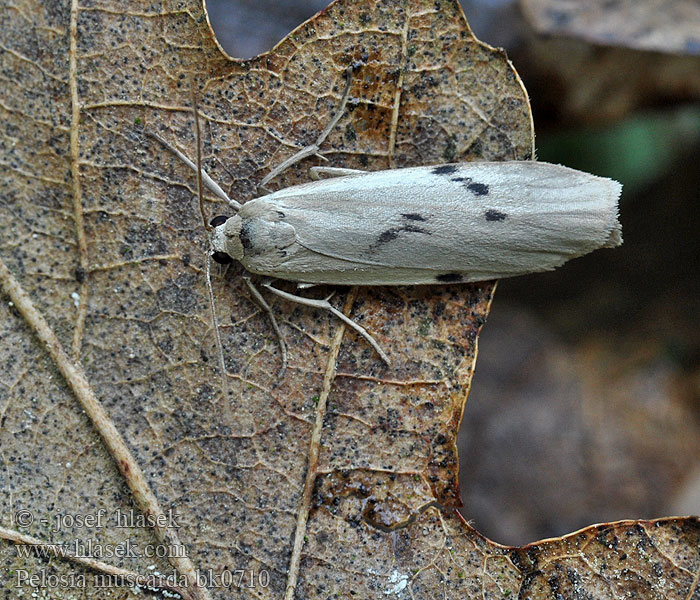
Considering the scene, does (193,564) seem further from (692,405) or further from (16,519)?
(692,405)

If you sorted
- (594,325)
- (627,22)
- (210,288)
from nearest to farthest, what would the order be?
(210,288), (627,22), (594,325)

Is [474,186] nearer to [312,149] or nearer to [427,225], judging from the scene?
[427,225]

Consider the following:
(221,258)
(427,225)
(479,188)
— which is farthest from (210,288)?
(479,188)

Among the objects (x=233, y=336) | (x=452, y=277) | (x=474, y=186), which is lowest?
(x=233, y=336)

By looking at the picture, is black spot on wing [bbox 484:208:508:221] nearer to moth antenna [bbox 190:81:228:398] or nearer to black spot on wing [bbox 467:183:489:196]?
black spot on wing [bbox 467:183:489:196]

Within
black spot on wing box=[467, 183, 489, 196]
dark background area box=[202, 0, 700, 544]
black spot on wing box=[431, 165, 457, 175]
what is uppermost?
black spot on wing box=[431, 165, 457, 175]

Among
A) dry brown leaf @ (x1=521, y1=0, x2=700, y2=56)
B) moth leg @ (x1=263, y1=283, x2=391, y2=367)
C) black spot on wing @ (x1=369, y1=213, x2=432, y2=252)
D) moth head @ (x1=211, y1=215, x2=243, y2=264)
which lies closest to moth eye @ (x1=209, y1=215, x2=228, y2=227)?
moth head @ (x1=211, y1=215, x2=243, y2=264)
